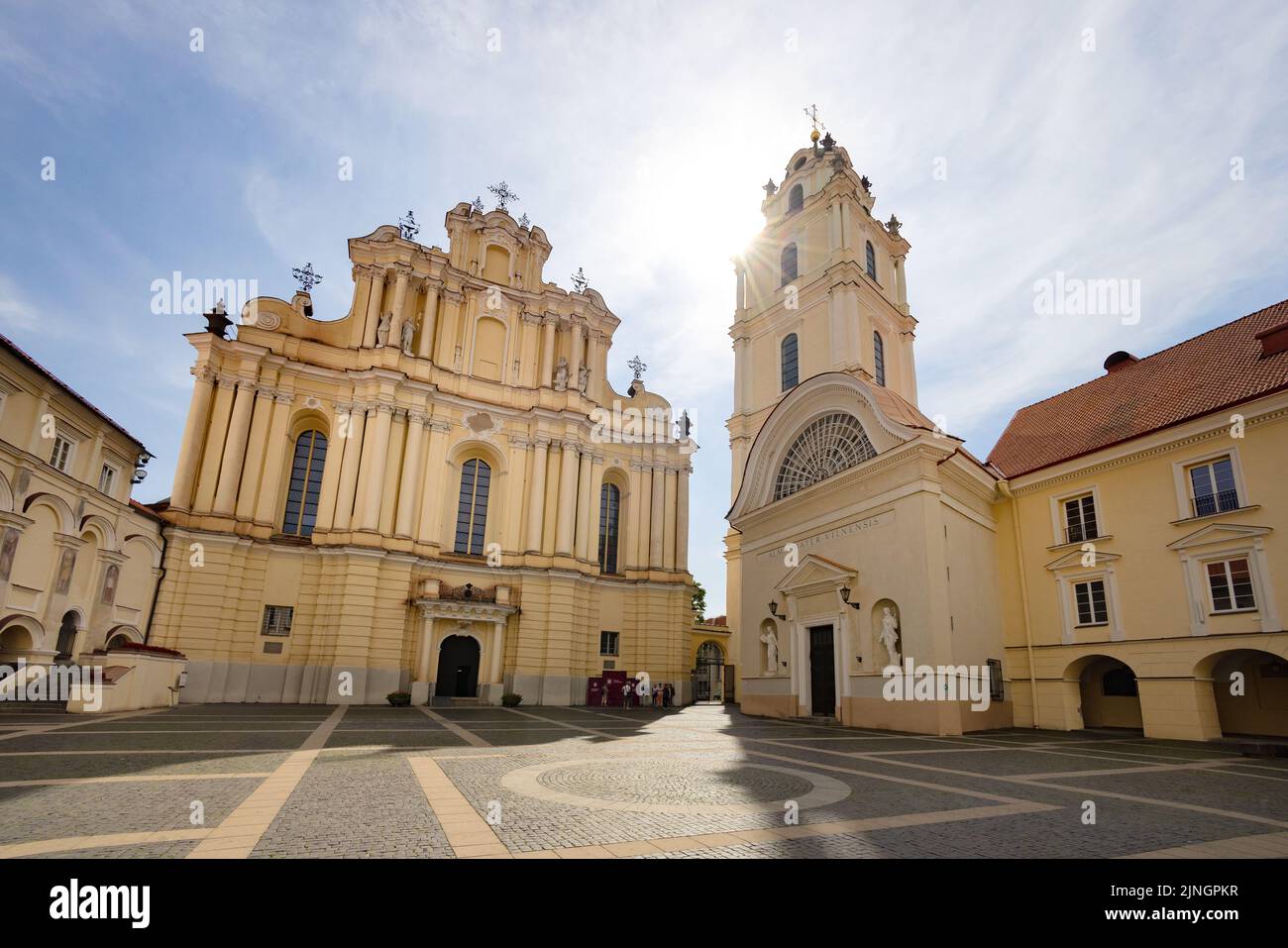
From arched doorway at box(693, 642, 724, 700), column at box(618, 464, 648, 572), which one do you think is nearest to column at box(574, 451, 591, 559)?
column at box(618, 464, 648, 572)

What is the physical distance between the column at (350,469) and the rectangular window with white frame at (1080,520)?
27080 millimetres

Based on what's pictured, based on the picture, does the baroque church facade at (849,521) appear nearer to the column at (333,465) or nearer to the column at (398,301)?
the column at (398,301)

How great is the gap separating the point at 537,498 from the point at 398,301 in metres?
11.5

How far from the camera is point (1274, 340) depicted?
58.7 ft

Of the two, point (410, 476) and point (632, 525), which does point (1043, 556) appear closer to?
point (632, 525)

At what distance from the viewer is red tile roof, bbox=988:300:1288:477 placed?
58.1 ft

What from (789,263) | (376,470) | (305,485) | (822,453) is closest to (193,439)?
(305,485)

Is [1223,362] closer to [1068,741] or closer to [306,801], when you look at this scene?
[1068,741]

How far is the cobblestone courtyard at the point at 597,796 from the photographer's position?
5.34 meters

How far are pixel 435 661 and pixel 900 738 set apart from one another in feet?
64.8

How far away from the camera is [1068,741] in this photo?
53.3ft

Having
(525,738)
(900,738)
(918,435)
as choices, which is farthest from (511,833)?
(918,435)

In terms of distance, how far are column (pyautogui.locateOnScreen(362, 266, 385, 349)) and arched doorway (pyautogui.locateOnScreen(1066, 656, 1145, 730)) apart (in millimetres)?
31053

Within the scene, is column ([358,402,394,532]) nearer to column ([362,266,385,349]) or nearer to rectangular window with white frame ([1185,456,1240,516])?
column ([362,266,385,349])
